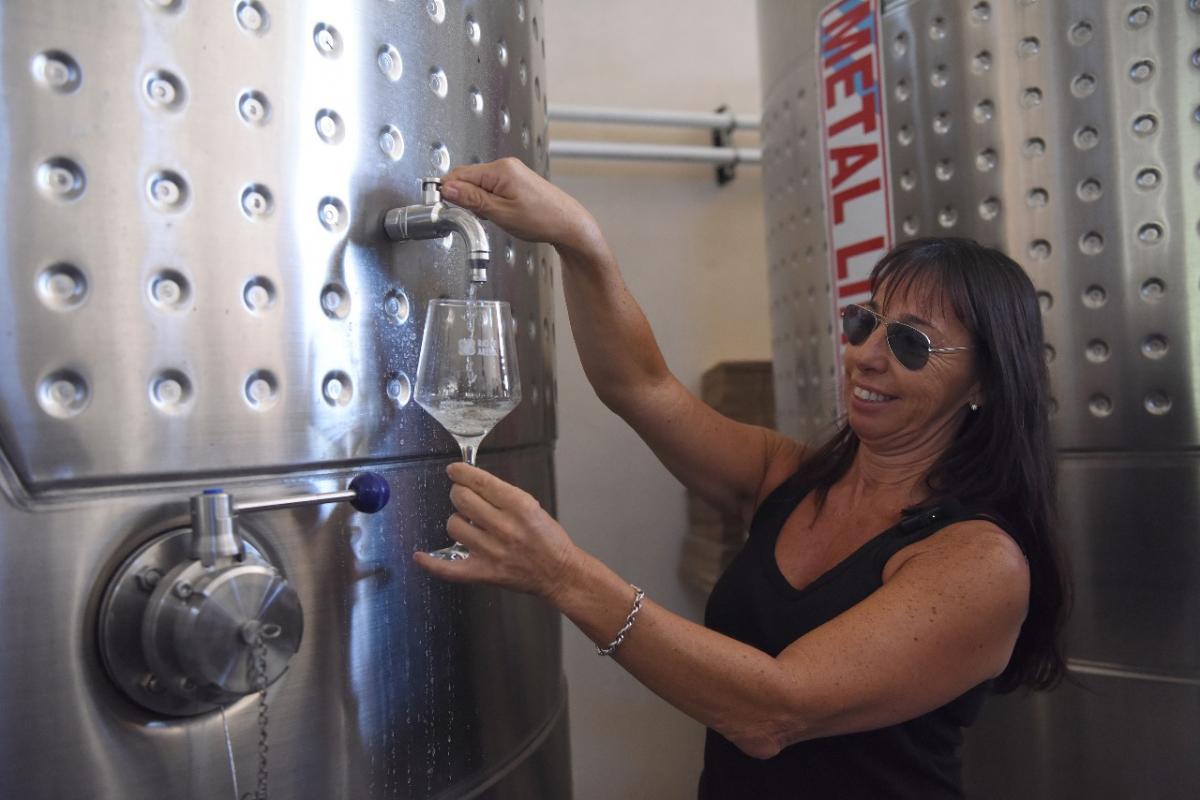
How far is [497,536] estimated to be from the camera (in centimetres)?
73

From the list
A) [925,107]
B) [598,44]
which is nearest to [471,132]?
[925,107]

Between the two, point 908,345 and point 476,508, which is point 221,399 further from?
point 908,345

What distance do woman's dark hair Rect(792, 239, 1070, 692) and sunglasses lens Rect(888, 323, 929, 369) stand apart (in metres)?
0.05

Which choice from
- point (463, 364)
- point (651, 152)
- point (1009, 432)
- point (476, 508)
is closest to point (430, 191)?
point (463, 364)

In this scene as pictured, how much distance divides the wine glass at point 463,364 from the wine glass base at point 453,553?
0.32 feet

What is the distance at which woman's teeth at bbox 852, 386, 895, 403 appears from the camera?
1067mm

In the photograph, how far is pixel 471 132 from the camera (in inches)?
33.4

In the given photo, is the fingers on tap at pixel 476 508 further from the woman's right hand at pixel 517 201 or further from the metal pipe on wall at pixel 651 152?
the metal pipe on wall at pixel 651 152

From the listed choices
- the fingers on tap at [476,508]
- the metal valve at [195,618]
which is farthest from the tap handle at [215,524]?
the fingers on tap at [476,508]

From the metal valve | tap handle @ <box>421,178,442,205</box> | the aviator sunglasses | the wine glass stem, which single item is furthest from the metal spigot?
the aviator sunglasses

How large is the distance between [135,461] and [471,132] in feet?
1.30

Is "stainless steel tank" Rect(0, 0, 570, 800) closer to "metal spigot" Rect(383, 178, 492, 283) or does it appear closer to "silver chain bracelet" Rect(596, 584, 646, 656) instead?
"metal spigot" Rect(383, 178, 492, 283)

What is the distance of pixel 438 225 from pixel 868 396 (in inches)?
21.5

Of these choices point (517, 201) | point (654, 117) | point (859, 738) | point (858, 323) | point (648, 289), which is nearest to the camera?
point (517, 201)
